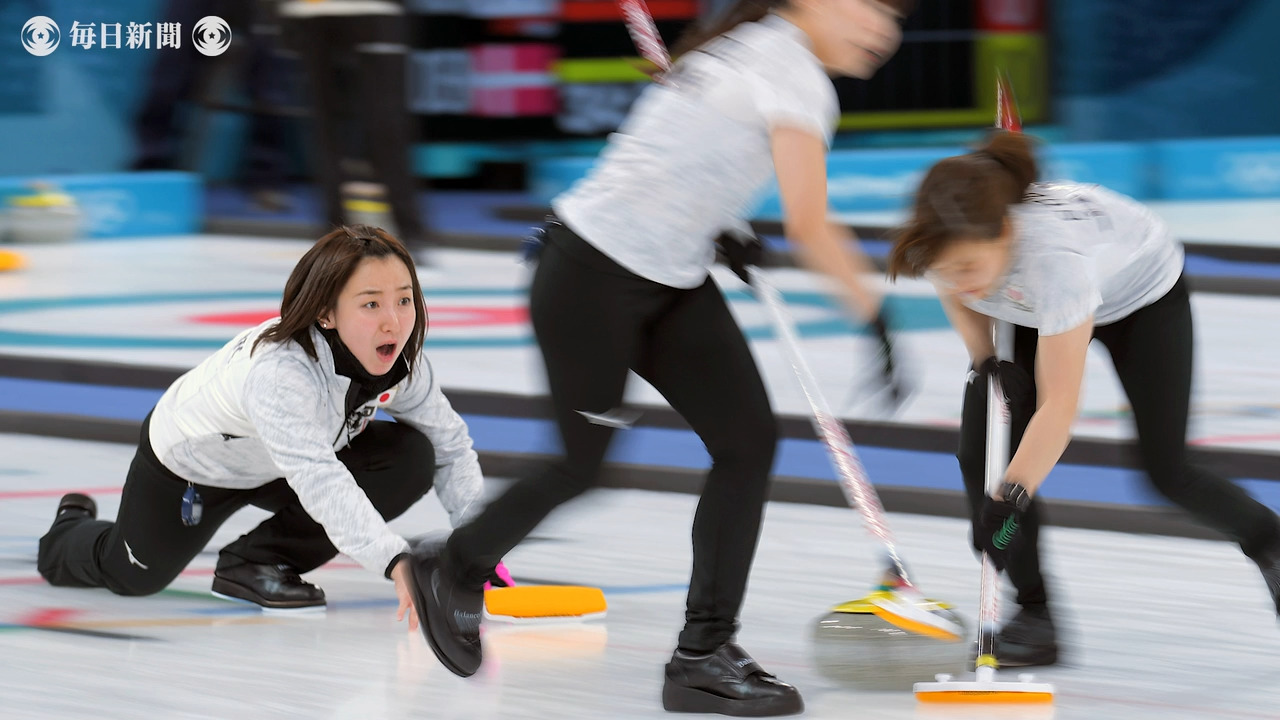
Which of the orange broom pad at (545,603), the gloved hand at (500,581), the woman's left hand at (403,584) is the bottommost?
the orange broom pad at (545,603)

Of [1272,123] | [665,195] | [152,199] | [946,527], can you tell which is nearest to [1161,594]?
[946,527]

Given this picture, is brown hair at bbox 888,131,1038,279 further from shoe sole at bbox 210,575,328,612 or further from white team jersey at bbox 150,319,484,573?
shoe sole at bbox 210,575,328,612

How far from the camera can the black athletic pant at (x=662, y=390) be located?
2.25m

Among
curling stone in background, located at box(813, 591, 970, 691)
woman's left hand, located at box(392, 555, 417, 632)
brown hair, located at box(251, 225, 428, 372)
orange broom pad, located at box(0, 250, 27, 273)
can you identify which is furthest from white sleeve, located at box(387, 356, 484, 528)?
orange broom pad, located at box(0, 250, 27, 273)

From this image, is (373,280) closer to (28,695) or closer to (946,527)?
(28,695)

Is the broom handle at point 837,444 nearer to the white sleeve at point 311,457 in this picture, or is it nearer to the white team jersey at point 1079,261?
the white team jersey at point 1079,261

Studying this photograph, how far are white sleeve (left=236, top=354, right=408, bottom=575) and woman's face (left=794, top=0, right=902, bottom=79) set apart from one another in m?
0.94

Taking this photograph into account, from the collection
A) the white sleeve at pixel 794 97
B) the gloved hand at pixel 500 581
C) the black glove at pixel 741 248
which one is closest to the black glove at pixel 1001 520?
the black glove at pixel 741 248

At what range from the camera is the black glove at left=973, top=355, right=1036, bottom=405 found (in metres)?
2.41

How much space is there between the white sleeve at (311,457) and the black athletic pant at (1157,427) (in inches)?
33.7

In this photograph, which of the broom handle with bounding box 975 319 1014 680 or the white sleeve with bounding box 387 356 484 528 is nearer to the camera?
the broom handle with bounding box 975 319 1014 680

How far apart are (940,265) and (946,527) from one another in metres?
1.42

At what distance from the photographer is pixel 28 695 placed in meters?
2.38

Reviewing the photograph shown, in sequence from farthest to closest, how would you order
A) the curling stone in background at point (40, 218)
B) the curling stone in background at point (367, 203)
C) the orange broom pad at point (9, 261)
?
the curling stone in background at point (40, 218) < the orange broom pad at point (9, 261) < the curling stone in background at point (367, 203)
